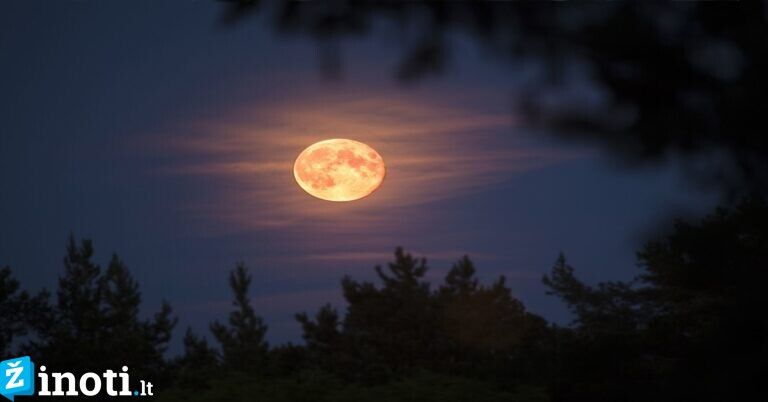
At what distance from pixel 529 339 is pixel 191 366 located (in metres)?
20.4

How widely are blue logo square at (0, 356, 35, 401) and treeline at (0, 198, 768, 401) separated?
14.5 ft

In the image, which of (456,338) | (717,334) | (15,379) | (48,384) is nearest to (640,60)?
(717,334)

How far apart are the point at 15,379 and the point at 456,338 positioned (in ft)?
82.0

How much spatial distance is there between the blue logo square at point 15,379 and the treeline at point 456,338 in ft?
14.5

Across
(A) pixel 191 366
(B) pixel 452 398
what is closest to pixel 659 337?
(B) pixel 452 398

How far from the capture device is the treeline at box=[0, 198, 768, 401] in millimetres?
5195

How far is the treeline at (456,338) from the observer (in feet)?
17.0

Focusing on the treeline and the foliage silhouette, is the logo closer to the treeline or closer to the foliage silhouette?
the treeline

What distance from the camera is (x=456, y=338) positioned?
48812 millimetres

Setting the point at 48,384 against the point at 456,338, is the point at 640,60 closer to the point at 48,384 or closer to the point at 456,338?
the point at 48,384

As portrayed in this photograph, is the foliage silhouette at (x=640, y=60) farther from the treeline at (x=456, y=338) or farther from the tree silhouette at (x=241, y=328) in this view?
the tree silhouette at (x=241, y=328)

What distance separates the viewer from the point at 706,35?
5.24 meters

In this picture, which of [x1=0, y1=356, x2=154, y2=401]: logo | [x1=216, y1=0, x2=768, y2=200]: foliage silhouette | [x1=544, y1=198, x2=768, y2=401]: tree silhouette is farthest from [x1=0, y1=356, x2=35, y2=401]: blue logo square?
[x1=216, y1=0, x2=768, y2=200]: foliage silhouette

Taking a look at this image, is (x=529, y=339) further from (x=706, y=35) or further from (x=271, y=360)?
(x=706, y=35)
